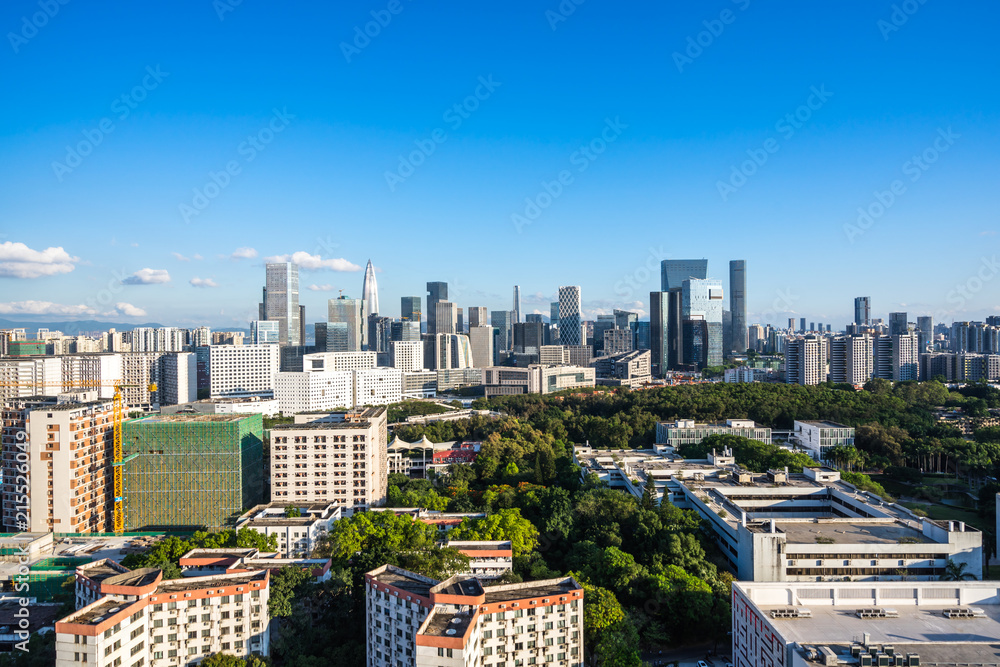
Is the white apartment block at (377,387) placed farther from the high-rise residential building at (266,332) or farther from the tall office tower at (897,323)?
the tall office tower at (897,323)

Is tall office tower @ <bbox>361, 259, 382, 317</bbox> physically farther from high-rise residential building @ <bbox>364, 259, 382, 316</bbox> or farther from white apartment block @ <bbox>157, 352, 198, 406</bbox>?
white apartment block @ <bbox>157, 352, 198, 406</bbox>

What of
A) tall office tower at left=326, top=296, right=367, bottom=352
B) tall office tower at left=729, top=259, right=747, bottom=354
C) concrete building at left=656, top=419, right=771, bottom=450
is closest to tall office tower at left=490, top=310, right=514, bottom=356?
tall office tower at left=326, top=296, right=367, bottom=352

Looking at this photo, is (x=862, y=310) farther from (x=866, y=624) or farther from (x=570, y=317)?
(x=866, y=624)

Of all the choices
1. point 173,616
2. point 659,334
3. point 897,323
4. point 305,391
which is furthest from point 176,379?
point 897,323

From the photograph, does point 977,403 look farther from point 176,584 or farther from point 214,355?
point 214,355

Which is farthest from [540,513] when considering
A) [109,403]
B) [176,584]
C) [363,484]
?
[109,403]
